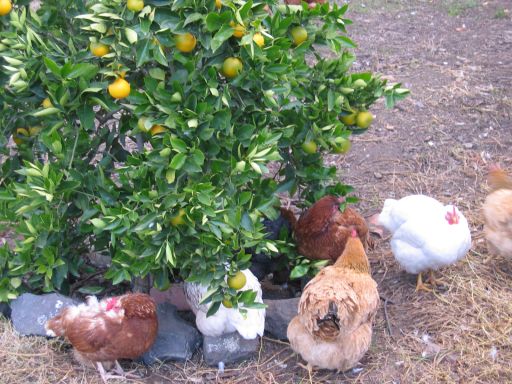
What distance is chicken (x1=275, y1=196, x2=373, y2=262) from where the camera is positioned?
3.49 m

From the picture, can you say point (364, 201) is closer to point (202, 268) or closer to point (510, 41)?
point (202, 268)

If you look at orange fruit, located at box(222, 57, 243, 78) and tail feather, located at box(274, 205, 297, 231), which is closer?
orange fruit, located at box(222, 57, 243, 78)

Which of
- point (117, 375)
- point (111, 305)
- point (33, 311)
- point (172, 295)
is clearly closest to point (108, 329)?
point (111, 305)

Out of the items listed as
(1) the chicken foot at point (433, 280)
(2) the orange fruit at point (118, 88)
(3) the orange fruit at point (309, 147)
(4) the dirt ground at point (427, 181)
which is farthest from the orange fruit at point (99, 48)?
(1) the chicken foot at point (433, 280)

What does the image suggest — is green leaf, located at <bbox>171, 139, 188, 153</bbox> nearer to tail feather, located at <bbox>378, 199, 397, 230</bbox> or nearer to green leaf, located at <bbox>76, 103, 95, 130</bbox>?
green leaf, located at <bbox>76, 103, 95, 130</bbox>

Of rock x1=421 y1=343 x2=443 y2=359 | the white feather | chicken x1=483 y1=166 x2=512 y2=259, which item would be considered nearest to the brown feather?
rock x1=421 y1=343 x2=443 y2=359

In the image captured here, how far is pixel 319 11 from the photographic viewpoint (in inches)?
104

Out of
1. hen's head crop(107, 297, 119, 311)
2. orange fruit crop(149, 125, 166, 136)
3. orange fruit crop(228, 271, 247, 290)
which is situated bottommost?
hen's head crop(107, 297, 119, 311)

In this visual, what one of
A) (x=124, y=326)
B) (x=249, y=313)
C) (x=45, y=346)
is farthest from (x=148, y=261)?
(x=45, y=346)

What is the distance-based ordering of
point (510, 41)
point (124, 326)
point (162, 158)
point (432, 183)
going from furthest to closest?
point (510, 41)
point (432, 183)
point (124, 326)
point (162, 158)

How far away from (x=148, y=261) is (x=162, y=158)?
71 cm

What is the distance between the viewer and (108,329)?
113 inches

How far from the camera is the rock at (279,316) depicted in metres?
3.21

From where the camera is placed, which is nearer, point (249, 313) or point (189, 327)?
point (249, 313)
